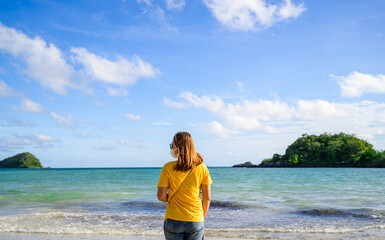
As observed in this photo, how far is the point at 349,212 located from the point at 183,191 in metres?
10.6

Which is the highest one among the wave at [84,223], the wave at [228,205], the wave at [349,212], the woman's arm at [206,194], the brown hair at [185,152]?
the brown hair at [185,152]

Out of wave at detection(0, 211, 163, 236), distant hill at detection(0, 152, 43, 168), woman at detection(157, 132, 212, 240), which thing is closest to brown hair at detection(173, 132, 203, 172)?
woman at detection(157, 132, 212, 240)

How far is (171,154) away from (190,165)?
0.25m

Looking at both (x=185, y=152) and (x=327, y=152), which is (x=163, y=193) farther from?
(x=327, y=152)

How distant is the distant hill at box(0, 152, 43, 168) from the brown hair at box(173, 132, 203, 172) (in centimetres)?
18744

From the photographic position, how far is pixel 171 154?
3.26 meters

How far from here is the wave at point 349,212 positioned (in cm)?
1088

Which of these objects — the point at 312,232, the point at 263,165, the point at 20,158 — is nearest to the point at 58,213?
the point at 312,232

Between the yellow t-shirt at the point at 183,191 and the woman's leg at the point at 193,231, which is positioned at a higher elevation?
the yellow t-shirt at the point at 183,191

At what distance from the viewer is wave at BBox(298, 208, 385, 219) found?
1088 centimetres

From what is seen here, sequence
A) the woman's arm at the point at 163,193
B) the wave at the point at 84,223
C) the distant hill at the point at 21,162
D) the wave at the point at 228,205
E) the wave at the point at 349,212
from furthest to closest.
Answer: the distant hill at the point at 21,162
the wave at the point at 228,205
the wave at the point at 349,212
the wave at the point at 84,223
the woman's arm at the point at 163,193

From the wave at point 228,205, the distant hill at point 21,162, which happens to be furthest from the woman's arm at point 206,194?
the distant hill at point 21,162

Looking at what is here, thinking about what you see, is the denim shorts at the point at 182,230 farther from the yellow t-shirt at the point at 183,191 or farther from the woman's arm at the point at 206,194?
the woman's arm at the point at 206,194

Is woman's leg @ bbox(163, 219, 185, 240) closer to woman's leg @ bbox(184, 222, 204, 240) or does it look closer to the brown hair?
woman's leg @ bbox(184, 222, 204, 240)
